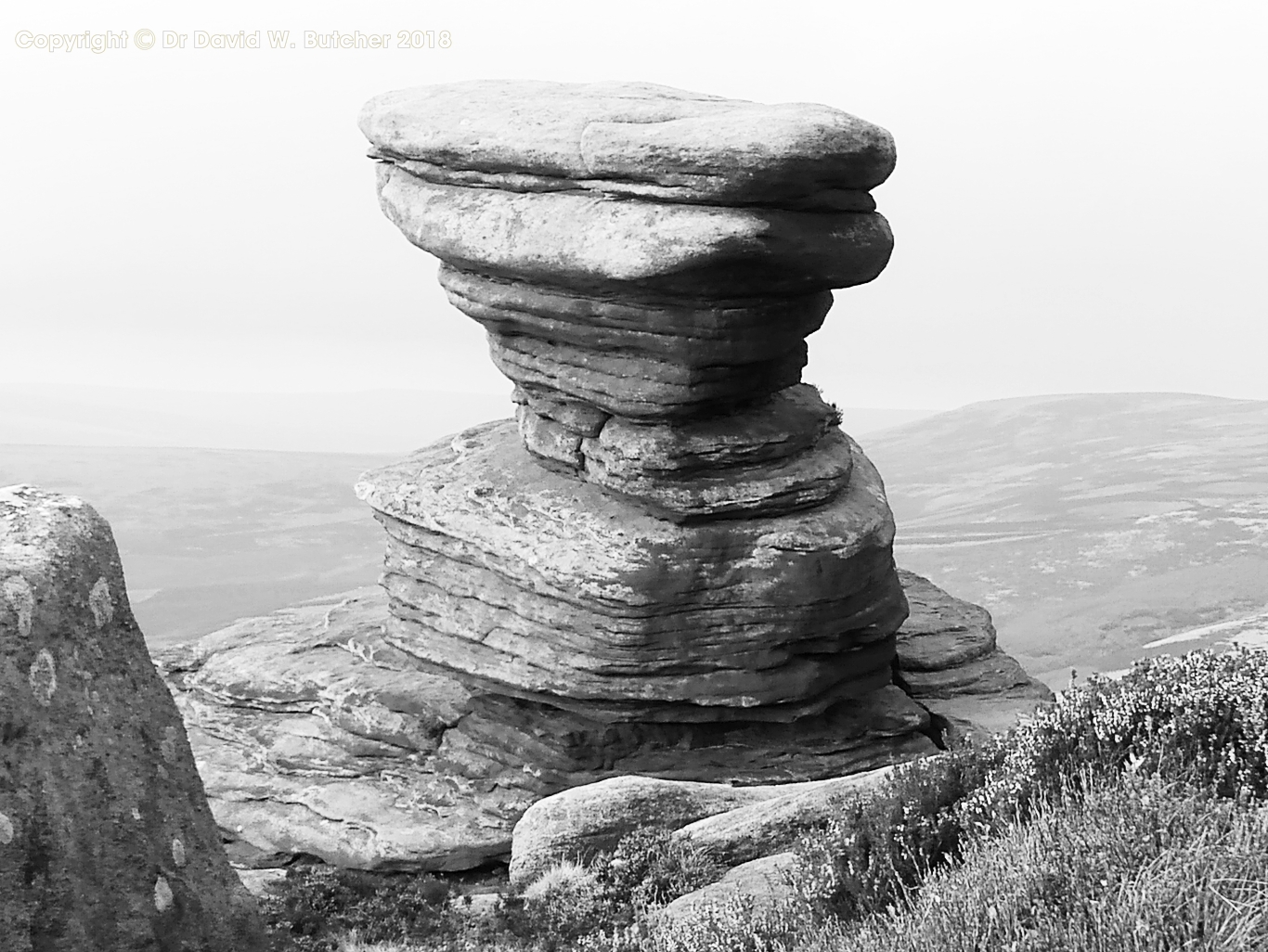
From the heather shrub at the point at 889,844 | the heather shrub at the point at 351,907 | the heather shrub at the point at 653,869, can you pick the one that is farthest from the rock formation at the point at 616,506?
the heather shrub at the point at 889,844

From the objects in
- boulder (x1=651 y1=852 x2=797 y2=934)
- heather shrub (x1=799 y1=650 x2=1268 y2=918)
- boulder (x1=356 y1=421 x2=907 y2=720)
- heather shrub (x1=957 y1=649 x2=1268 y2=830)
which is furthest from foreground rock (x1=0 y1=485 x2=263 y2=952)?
boulder (x1=356 y1=421 x2=907 y2=720)

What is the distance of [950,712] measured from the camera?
21.0 m

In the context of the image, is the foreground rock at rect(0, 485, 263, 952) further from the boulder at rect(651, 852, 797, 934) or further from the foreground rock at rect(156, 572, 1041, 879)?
the foreground rock at rect(156, 572, 1041, 879)

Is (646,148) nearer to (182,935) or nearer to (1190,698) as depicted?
(1190,698)

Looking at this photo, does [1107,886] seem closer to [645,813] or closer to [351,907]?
[645,813]

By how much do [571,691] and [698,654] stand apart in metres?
1.87

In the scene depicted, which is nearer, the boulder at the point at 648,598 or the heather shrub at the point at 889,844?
the heather shrub at the point at 889,844

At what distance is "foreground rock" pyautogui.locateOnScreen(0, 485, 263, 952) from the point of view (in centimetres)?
789

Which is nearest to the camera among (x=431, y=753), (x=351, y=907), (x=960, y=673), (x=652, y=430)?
(x=351, y=907)

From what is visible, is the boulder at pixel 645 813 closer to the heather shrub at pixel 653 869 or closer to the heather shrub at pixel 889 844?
the heather shrub at pixel 653 869

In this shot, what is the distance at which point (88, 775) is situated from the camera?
8266 mm

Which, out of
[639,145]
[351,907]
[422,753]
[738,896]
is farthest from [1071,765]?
[422,753]

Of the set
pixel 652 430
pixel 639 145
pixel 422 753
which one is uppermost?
pixel 639 145

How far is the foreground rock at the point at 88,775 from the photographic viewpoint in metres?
7.89
